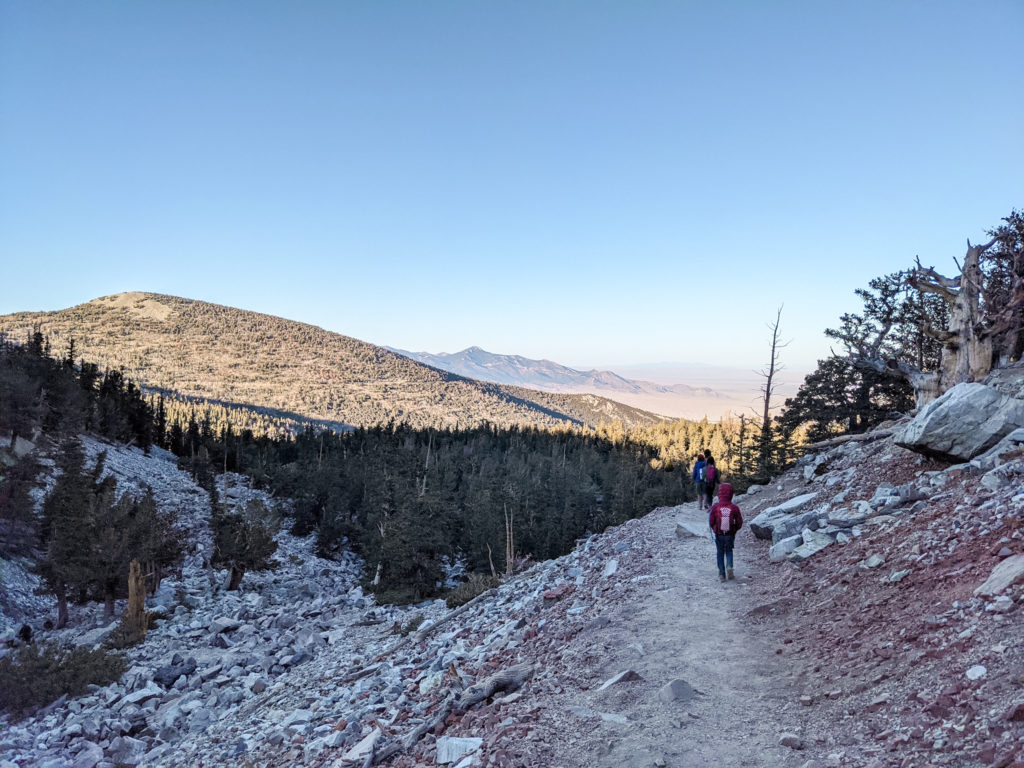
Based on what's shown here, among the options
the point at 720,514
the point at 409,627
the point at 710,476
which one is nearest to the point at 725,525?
the point at 720,514

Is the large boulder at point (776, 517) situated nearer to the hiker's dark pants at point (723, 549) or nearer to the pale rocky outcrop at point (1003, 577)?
the hiker's dark pants at point (723, 549)

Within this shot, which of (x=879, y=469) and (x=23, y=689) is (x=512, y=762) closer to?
(x=879, y=469)

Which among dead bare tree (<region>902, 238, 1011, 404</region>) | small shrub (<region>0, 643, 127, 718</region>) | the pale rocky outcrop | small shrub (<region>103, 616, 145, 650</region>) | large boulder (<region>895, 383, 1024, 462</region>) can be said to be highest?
dead bare tree (<region>902, 238, 1011, 404</region>)

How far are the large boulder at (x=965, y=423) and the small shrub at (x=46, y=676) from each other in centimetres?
2755

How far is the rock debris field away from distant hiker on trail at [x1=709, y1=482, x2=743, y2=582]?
365mm

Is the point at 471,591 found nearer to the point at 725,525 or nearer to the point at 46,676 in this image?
the point at 725,525

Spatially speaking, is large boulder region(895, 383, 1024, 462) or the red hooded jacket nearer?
the red hooded jacket

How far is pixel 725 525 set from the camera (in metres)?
11.6

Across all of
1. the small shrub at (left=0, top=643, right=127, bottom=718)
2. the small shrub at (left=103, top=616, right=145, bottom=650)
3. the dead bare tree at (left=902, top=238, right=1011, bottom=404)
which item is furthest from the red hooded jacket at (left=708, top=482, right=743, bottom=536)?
the small shrub at (left=103, top=616, right=145, bottom=650)

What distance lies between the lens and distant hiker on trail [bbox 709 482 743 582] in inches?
458

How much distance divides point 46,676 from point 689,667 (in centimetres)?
2246

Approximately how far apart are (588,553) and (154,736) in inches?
552

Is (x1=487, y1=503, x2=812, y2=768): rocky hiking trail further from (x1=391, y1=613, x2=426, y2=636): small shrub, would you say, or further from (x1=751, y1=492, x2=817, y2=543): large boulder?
(x1=391, y1=613, x2=426, y2=636): small shrub

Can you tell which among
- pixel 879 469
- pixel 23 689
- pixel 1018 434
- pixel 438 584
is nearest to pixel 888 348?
pixel 879 469
